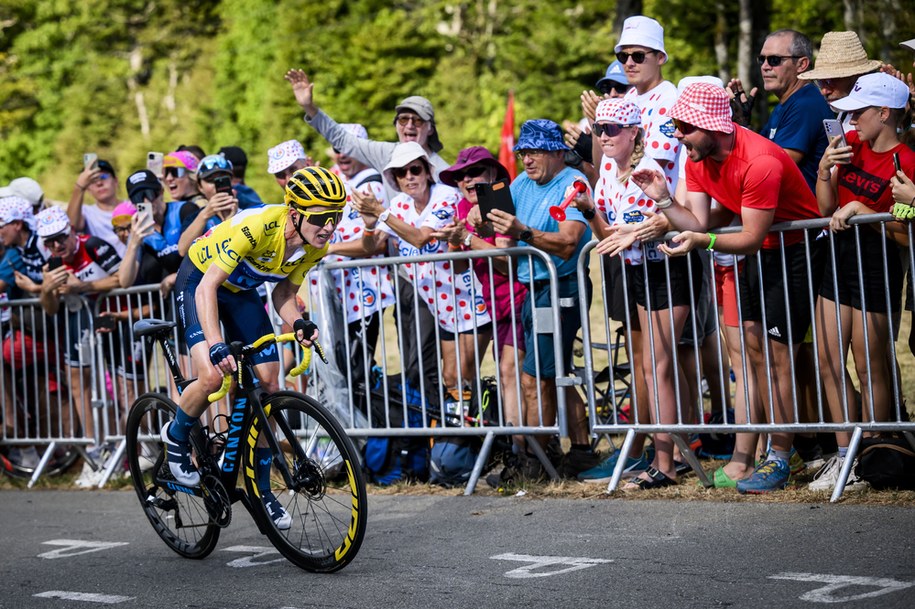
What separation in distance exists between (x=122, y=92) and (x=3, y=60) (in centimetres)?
846

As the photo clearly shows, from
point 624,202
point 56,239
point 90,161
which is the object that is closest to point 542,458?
point 624,202

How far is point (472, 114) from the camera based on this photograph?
137 feet

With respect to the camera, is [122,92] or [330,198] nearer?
[330,198]

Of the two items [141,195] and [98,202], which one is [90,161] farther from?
[141,195]

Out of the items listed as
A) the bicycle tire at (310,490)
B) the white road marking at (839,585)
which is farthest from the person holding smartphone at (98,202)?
the white road marking at (839,585)

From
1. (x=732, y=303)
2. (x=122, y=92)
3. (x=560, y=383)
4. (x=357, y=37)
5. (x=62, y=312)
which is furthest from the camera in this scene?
(x=122, y=92)

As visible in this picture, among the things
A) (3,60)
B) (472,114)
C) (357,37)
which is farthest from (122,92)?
(472,114)

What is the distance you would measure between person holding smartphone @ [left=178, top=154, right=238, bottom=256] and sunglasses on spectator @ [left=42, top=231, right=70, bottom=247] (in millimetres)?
1108

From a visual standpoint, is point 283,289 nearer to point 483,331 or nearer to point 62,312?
point 483,331

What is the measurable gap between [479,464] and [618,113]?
2.48 m

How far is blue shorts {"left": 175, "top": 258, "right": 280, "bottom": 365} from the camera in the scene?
708cm

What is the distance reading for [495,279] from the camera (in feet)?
29.3

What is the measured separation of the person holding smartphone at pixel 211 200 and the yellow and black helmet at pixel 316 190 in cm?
310

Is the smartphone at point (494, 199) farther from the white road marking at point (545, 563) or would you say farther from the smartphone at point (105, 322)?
the smartphone at point (105, 322)
